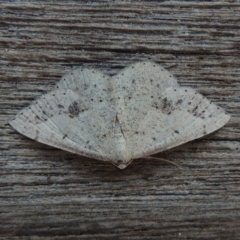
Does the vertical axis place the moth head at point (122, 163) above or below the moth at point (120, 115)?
below

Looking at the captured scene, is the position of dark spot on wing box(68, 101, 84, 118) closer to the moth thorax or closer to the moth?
the moth

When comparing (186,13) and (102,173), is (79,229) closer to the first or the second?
(102,173)

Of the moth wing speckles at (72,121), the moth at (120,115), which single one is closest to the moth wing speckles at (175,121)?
the moth at (120,115)

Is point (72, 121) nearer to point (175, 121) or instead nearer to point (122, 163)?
point (122, 163)

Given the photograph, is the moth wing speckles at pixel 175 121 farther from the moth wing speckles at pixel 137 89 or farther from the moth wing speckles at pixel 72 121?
the moth wing speckles at pixel 72 121

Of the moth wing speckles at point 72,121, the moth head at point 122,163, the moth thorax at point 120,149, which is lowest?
the moth head at point 122,163

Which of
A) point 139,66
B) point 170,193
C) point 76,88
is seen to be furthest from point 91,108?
point 170,193
